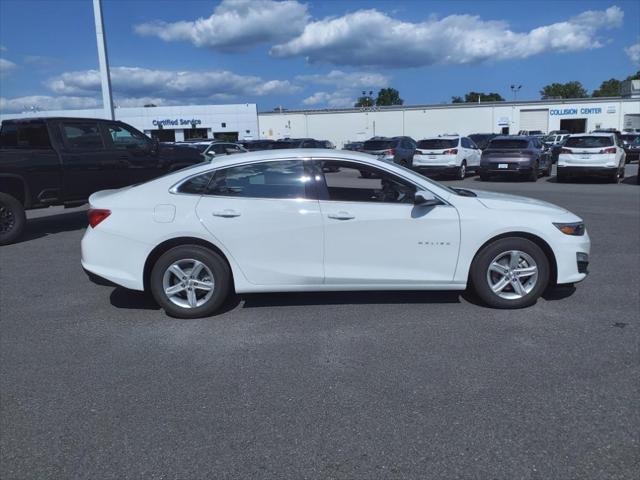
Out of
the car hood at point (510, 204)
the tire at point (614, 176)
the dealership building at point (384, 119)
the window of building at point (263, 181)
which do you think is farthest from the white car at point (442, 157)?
the dealership building at point (384, 119)

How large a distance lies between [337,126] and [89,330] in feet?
219

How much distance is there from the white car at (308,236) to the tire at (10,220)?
4.71 meters

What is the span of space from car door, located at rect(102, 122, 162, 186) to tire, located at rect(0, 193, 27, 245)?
1875 mm

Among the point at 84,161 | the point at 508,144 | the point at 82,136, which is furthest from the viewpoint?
the point at 508,144

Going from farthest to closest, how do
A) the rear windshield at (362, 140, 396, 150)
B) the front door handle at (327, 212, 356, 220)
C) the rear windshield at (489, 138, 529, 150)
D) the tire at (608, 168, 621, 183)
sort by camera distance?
the rear windshield at (362, 140, 396, 150) → the rear windshield at (489, 138, 529, 150) → the tire at (608, 168, 621, 183) → the front door handle at (327, 212, 356, 220)

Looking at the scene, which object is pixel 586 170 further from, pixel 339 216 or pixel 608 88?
pixel 608 88

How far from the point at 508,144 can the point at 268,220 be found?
56.0ft

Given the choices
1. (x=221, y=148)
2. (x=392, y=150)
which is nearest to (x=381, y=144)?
(x=392, y=150)

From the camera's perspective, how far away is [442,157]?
21094mm

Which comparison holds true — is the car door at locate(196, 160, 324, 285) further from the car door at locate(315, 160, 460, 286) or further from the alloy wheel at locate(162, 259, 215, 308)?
the alloy wheel at locate(162, 259, 215, 308)

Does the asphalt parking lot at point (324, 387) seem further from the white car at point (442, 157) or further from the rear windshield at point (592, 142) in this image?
the white car at point (442, 157)

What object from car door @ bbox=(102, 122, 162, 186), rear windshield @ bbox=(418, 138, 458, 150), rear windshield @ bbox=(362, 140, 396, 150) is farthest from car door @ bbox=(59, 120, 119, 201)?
rear windshield @ bbox=(362, 140, 396, 150)

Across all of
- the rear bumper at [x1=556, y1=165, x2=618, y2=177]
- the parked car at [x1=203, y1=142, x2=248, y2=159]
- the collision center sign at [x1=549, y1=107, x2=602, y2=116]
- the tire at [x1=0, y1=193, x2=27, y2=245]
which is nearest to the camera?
the tire at [x1=0, y1=193, x2=27, y2=245]

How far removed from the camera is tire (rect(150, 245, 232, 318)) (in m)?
5.06
